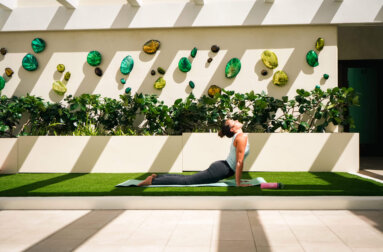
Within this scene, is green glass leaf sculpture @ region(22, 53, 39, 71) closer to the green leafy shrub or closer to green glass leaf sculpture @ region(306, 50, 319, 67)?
the green leafy shrub

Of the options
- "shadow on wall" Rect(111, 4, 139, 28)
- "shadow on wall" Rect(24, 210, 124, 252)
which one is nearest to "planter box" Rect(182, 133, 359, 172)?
"shadow on wall" Rect(24, 210, 124, 252)

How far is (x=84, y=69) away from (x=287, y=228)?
549 centimetres

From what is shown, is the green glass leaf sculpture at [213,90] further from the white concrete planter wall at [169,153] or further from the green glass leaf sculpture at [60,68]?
the green glass leaf sculpture at [60,68]

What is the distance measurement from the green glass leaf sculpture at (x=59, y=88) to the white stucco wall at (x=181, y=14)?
42.8 inches

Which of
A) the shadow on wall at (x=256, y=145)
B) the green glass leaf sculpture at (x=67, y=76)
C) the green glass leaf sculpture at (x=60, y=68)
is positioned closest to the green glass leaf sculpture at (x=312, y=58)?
the shadow on wall at (x=256, y=145)

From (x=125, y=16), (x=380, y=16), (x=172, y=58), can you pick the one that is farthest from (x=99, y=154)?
(x=380, y=16)

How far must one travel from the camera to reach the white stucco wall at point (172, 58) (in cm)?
692

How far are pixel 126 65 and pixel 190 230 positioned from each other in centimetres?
474

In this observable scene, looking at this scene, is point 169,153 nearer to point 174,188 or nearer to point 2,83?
point 174,188

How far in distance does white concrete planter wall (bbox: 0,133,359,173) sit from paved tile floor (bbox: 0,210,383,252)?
2.30m

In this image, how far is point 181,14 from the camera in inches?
273

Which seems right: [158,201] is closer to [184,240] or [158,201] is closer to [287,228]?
[184,240]

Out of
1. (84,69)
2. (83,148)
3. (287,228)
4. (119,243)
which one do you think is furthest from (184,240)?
(84,69)

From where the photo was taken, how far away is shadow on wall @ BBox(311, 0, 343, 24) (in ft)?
21.9
